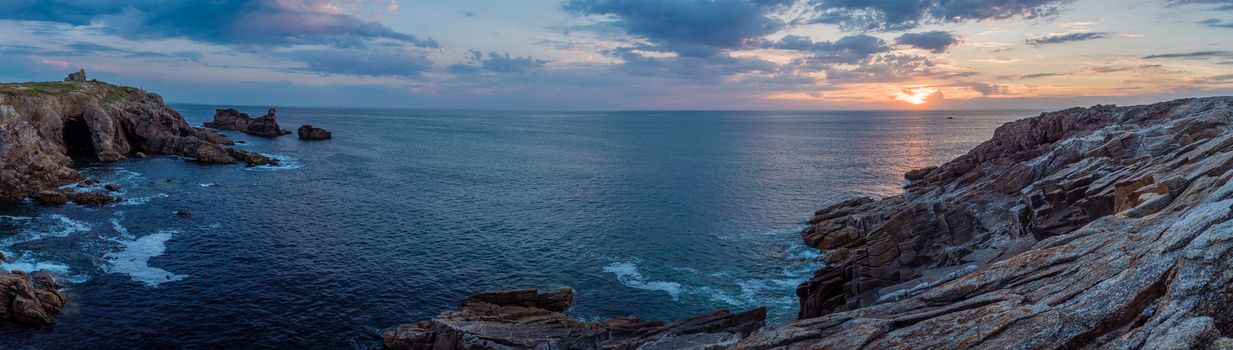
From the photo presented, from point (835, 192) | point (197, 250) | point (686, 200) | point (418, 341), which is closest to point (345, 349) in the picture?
point (418, 341)

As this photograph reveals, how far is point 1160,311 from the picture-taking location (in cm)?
1905

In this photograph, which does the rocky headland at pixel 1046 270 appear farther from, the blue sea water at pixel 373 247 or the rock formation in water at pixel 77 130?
the rock formation in water at pixel 77 130

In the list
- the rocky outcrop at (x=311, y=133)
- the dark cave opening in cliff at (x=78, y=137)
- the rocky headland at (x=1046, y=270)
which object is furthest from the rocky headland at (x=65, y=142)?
the rocky outcrop at (x=311, y=133)

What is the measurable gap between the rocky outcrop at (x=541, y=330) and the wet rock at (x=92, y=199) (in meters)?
59.7

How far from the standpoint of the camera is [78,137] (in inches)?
4761

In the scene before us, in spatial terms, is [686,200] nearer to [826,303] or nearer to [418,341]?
[826,303]

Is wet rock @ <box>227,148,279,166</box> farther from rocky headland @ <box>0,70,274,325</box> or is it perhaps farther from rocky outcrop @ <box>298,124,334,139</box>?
rocky outcrop @ <box>298,124,334,139</box>

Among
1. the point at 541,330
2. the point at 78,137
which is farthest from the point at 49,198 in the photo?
the point at 541,330

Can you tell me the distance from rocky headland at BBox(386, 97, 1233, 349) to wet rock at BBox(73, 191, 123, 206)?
60253mm

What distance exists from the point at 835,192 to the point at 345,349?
83.6m

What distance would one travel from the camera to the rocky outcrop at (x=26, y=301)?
140 ft

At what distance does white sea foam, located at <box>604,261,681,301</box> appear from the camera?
56.3m

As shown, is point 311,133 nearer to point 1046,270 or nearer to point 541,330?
point 541,330

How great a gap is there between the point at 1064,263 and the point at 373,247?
5980cm
